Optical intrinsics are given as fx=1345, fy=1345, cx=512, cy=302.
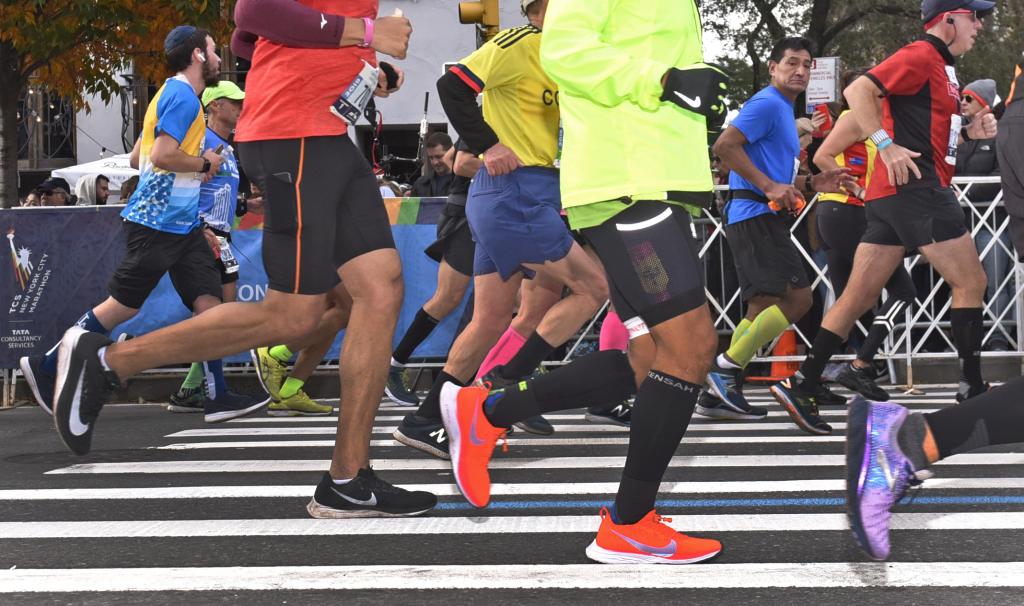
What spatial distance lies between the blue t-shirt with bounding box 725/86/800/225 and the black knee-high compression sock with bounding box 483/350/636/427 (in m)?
3.27

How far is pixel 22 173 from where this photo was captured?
105 ft

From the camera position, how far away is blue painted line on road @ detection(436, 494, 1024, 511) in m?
4.62

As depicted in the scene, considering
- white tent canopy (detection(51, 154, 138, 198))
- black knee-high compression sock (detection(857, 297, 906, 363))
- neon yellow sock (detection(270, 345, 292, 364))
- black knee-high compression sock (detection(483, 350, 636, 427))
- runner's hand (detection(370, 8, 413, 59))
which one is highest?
runner's hand (detection(370, 8, 413, 59))

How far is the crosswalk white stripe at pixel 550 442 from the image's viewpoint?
256 inches

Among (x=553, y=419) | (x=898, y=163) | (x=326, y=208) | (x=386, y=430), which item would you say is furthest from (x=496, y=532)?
(x=898, y=163)

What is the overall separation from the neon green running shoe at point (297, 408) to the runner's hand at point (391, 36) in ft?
13.9

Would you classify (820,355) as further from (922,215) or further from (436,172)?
(436,172)

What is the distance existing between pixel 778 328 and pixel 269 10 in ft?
13.0

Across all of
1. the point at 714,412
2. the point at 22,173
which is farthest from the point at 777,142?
the point at 22,173

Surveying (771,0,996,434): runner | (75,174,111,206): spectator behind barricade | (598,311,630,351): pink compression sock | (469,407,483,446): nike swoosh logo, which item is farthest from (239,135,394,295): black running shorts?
(75,174,111,206): spectator behind barricade

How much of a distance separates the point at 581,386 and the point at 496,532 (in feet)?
1.76

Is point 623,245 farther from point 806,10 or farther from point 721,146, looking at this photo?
point 806,10

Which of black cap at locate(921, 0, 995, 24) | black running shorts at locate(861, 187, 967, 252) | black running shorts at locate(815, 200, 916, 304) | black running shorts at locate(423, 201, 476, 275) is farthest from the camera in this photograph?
black running shorts at locate(815, 200, 916, 304)

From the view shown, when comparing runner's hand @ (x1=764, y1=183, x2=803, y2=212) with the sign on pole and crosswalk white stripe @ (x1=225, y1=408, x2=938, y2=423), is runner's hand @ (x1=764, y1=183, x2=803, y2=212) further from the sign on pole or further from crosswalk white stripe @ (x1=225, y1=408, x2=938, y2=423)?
the sign on pole
